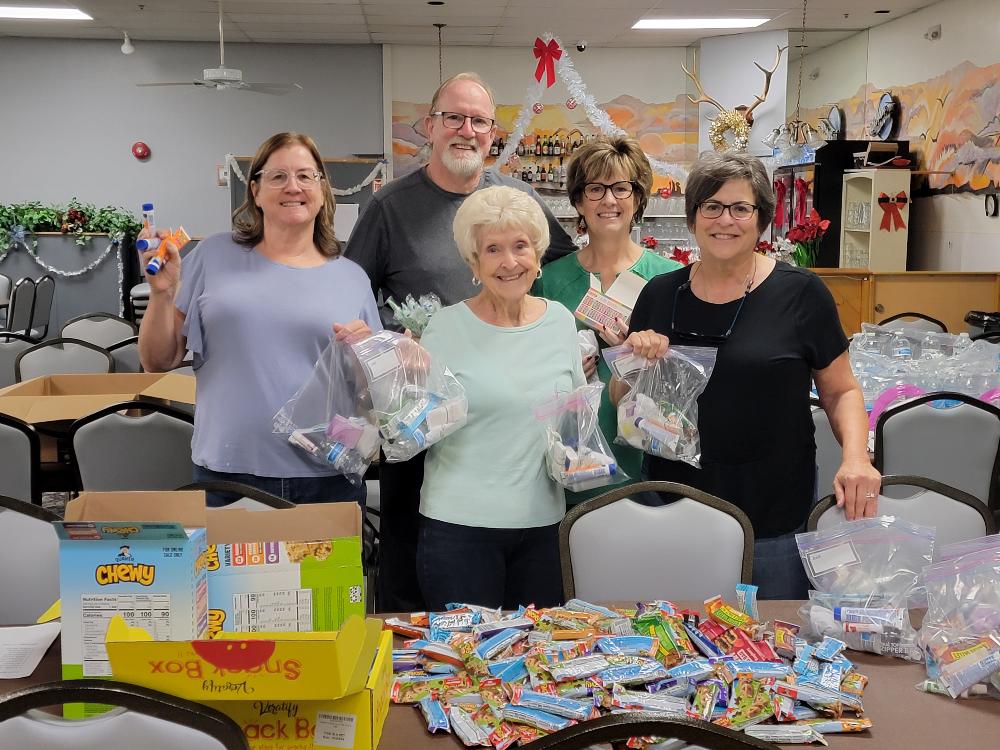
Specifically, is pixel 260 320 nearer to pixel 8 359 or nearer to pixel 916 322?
pixel 8 359

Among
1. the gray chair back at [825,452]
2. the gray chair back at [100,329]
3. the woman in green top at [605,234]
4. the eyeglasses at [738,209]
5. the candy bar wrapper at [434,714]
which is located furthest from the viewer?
the gray chair back at [100,329]

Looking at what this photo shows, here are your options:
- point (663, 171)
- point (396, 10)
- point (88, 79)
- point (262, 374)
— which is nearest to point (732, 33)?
point (663, 171)

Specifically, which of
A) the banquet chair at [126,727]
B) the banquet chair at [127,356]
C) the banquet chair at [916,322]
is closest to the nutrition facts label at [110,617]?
the banquet chair at [126,727]

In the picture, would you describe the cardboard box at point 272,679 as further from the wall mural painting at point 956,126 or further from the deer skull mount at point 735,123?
the deer skull mount at point 735,123

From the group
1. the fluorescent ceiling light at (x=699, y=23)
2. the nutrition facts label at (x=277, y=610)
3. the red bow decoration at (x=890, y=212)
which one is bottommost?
the nutrition facts label at (x=277, y=610)

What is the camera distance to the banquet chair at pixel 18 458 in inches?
125

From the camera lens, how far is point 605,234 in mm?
2717

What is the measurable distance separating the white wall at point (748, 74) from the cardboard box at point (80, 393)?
7.51 meters

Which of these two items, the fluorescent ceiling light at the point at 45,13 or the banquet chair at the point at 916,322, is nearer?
the banquet chair at the point at 916,322

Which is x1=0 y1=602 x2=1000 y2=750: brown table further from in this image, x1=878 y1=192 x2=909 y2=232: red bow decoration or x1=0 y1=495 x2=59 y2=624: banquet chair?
x1=878 y1=192 x2=909 y2=232: red bow decoration

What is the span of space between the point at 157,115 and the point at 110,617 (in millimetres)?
11090

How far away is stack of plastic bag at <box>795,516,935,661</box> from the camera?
1.78 m

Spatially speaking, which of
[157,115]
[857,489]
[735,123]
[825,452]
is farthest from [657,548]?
[157,115]

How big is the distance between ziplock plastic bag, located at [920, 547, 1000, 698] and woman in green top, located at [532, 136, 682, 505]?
1.03 m
